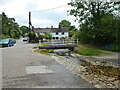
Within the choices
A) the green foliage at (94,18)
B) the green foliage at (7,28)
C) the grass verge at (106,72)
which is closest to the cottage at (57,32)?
the green foliage at (7,28)

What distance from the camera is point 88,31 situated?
23797 mm

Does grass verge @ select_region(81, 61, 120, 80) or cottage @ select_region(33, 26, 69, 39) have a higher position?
cottage @ select_region(33, 26, 69, 39)

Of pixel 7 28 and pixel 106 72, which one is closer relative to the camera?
pixel 106 72

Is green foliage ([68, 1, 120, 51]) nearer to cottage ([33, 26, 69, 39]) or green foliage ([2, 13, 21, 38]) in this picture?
green foliage ([2, 13, 21, 38])

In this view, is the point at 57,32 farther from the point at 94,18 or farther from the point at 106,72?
the point at 106,72

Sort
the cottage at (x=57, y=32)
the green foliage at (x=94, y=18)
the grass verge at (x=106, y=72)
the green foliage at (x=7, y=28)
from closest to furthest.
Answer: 1. the grass verge at (x=106, y=72)
2. the green foliage at (x=94, y=18)
3. the green foliage at (x=7, y=28)
4. the cottage at (x=57, y=32)

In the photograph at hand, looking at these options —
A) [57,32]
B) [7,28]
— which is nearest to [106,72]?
[7,28]

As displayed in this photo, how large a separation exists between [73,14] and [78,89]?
22481 mm

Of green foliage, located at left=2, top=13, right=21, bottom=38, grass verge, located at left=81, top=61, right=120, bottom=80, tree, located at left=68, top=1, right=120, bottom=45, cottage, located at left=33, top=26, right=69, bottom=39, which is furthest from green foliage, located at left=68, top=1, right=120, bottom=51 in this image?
cottage, located at left=33, top=26, right=69, bottom=39

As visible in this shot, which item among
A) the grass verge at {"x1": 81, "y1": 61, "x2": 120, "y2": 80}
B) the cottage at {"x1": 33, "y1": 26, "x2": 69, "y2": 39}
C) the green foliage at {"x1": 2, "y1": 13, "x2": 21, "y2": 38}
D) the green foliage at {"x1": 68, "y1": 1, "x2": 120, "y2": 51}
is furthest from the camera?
the cottage at {"x1": 33, "y1": 26, "x2": 69, "y2": 39}

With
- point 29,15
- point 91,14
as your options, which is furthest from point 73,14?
point 29,15

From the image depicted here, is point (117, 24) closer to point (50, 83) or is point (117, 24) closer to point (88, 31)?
point (88, 31)

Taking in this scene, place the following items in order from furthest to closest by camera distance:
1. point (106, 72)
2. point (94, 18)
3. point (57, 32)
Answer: point (57, 32) → point (94, 18) → point (106, 72)

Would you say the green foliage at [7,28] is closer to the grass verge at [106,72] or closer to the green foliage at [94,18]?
the green foliage at [94,18]
